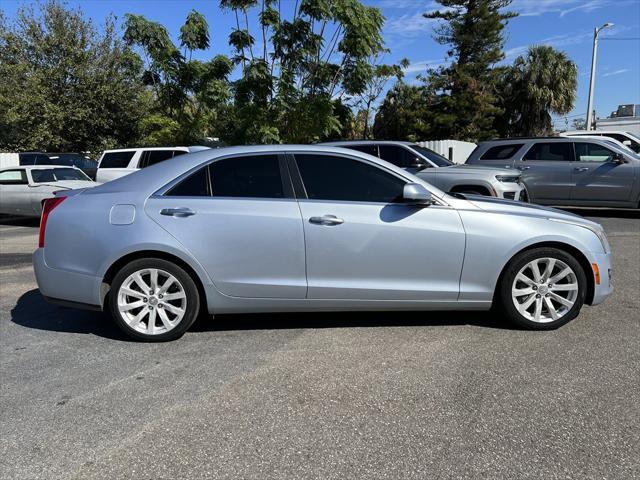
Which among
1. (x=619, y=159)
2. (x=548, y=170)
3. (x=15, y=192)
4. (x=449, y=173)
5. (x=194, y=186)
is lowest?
(x=15, y=192)

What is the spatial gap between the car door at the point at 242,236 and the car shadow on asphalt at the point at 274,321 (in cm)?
62

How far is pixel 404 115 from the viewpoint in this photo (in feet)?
114

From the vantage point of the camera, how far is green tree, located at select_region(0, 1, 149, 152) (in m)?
22.1

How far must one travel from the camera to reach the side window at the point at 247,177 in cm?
445

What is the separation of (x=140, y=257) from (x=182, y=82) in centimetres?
1871

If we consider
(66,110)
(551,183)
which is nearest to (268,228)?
(551,183)

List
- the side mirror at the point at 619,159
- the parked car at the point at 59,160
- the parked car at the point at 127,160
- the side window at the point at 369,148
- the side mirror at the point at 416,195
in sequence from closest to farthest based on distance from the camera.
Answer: the side mirror at the point at 416,195
the side window at the point at 369,148
the side mirror at the point at 619,159
the parked car at the point at 127,160
the parked car at the point at 59,160

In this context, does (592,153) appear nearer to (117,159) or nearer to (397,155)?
(397,155)

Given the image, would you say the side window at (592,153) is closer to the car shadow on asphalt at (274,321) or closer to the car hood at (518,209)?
the car hood at (518,209)

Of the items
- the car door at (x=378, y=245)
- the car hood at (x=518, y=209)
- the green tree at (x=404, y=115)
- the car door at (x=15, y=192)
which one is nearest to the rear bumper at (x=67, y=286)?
the car door at (x=378, y=245)

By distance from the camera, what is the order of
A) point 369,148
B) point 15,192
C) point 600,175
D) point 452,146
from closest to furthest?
point 369,148 → point 600,175 → point 15,192 → point 452,146

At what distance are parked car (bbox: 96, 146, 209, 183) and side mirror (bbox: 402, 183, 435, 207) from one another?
9742 millimetres

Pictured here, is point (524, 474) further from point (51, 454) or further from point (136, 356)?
point (136, 356)

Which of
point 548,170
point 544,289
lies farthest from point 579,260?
point 548,170
